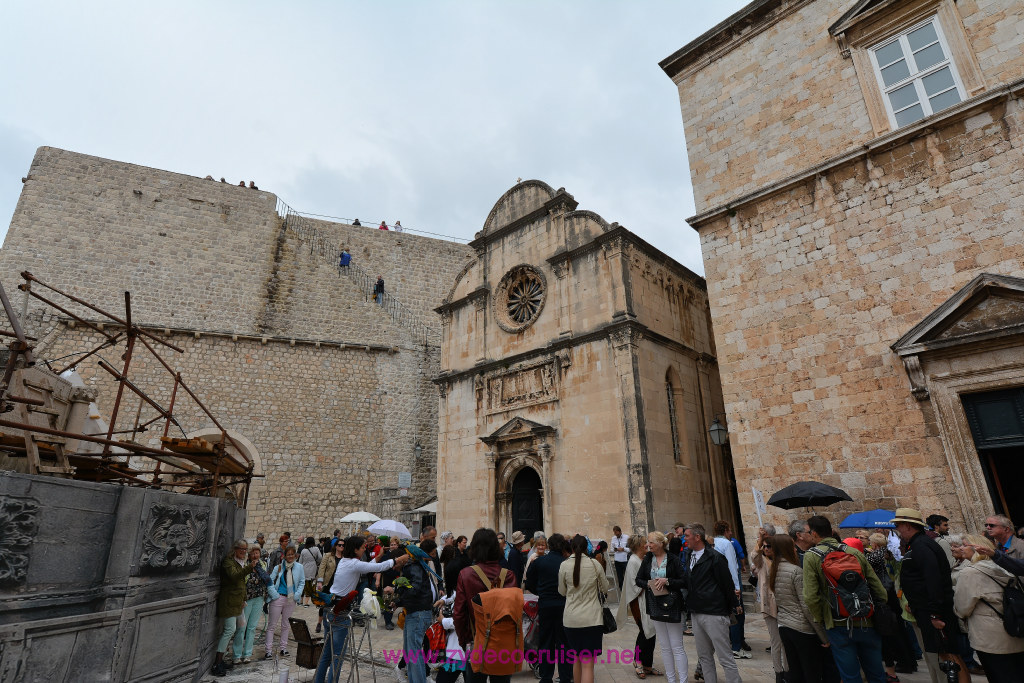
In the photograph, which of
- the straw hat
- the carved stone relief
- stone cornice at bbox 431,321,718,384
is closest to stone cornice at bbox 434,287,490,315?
stone cornice at bbox 431,321,718,384

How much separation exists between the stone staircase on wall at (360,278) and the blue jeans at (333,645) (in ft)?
57.5

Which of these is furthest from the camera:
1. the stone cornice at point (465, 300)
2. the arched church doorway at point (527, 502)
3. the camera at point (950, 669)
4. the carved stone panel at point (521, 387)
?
the stone cornice at point (465, 300)

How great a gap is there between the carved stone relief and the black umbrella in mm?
8232

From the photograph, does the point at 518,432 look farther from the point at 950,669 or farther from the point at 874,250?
A: the point at 950,669

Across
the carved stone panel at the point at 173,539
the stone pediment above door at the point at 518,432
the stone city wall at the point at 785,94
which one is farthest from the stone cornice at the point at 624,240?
the carved stone panel at the point at 173,539

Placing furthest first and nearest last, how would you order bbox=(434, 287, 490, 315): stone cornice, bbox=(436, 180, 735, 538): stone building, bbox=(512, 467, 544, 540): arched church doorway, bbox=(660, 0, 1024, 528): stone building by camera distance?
bbox=(434, 287, 490, 315): stone cornice, bbox=(512, 467, 544, 540): arched church doorway, bbox=(436, 180, 735, 538): stone building, bbox=(660, 0, 1024, 528): stone building

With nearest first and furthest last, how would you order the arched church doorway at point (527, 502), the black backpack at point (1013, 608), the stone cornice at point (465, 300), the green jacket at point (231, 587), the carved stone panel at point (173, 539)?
the black backpack at point (1013, 608) < the carved stone panel at point (173, 539) < the green jacket at point (231, 587) < the arched church doorway at point (527, 502) < the stone cornice at point (465, 300)

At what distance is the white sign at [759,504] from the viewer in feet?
27.7

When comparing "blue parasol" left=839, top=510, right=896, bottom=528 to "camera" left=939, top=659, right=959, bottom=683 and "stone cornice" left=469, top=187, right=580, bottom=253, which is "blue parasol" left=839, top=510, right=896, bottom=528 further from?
"stone cornice" left=469, top=187, right=580, bottom=253

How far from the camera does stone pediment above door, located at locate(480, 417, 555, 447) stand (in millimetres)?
13117

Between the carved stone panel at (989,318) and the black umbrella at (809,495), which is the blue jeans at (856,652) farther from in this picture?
the carved stone panel at (989,318)

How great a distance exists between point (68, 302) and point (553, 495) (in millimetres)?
19918

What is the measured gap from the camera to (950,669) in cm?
446

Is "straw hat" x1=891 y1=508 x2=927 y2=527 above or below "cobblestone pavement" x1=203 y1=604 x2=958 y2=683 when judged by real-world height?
above
